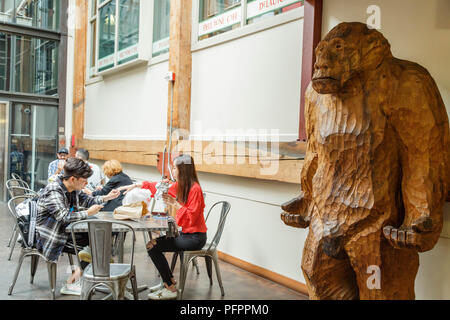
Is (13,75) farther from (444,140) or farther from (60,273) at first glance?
(444,140)

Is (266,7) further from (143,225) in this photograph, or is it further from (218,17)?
(143,225)

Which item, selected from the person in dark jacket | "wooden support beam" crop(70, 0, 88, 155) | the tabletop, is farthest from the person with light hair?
"wooden support beam" crop(70, 0, 88, 155)

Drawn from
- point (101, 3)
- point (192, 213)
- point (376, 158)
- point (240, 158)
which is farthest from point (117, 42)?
point (376, 158)

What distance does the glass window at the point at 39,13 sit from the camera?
837cm

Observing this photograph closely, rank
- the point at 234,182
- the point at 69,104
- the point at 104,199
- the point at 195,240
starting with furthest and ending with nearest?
the point at 69,104 < the point at 234,182 < the point at 104,199 < the point at 195,240

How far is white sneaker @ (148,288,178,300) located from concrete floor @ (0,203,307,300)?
12 cm

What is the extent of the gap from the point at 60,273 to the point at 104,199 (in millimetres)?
927

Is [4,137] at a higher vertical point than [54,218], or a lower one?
higher

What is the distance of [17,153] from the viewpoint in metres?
8.59

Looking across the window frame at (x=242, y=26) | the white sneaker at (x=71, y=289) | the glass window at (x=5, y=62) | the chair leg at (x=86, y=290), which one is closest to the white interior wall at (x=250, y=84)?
the window frame at (x=242, y=26)

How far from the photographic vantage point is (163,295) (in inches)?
130

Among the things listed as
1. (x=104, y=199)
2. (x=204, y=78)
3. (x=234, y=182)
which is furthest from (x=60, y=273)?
(x=204, y=78)

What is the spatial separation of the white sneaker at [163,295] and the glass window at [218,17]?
2.73 meters

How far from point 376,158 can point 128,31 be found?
5.97 m
